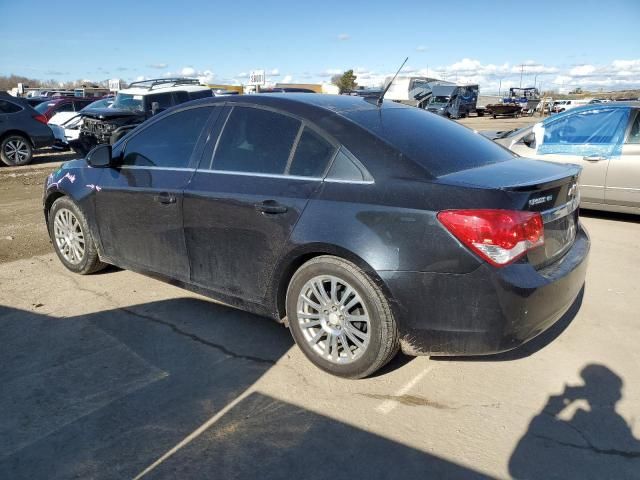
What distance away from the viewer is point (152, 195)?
4.01 metres

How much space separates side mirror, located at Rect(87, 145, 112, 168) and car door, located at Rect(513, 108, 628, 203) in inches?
227

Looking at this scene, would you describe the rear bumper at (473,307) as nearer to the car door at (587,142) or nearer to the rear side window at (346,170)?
the rear side window at (346,170)

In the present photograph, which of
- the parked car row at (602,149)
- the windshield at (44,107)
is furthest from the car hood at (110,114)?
the parked car row at (602,149)

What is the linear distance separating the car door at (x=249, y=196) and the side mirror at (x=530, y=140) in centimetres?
540

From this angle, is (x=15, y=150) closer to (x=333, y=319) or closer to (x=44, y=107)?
(x=44, y=107)

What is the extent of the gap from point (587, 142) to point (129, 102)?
11066 mm

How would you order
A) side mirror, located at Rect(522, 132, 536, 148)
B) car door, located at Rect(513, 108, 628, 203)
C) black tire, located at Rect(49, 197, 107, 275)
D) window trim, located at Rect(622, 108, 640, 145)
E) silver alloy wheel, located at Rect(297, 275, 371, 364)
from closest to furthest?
1. silver alloy wheel, located at Rect(297, 275, 371, 364)
2. black tire, located at Rect(49, 197, 107, 275)
3. window trim, located at Rect(622, 108, 640, 145)
4. car door, located at Rect(513, 108, 628, 203)
5. side mirror, located at Rect(522, 132, 536, 148)

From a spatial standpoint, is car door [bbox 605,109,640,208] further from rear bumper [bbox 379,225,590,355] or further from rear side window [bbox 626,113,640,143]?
rear bumper [bbox 379,225,590,355]

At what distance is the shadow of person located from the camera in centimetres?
237

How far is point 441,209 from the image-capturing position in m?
2.74

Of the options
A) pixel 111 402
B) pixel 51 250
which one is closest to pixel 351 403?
pixel 111 402

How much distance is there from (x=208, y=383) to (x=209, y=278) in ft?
2.79

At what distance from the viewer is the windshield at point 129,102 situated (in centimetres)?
1341

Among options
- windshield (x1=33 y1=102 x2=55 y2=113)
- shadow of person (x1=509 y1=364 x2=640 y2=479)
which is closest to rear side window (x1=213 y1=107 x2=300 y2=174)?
shadow of person (x1=509 y1=364 x2=640 y2=479)
